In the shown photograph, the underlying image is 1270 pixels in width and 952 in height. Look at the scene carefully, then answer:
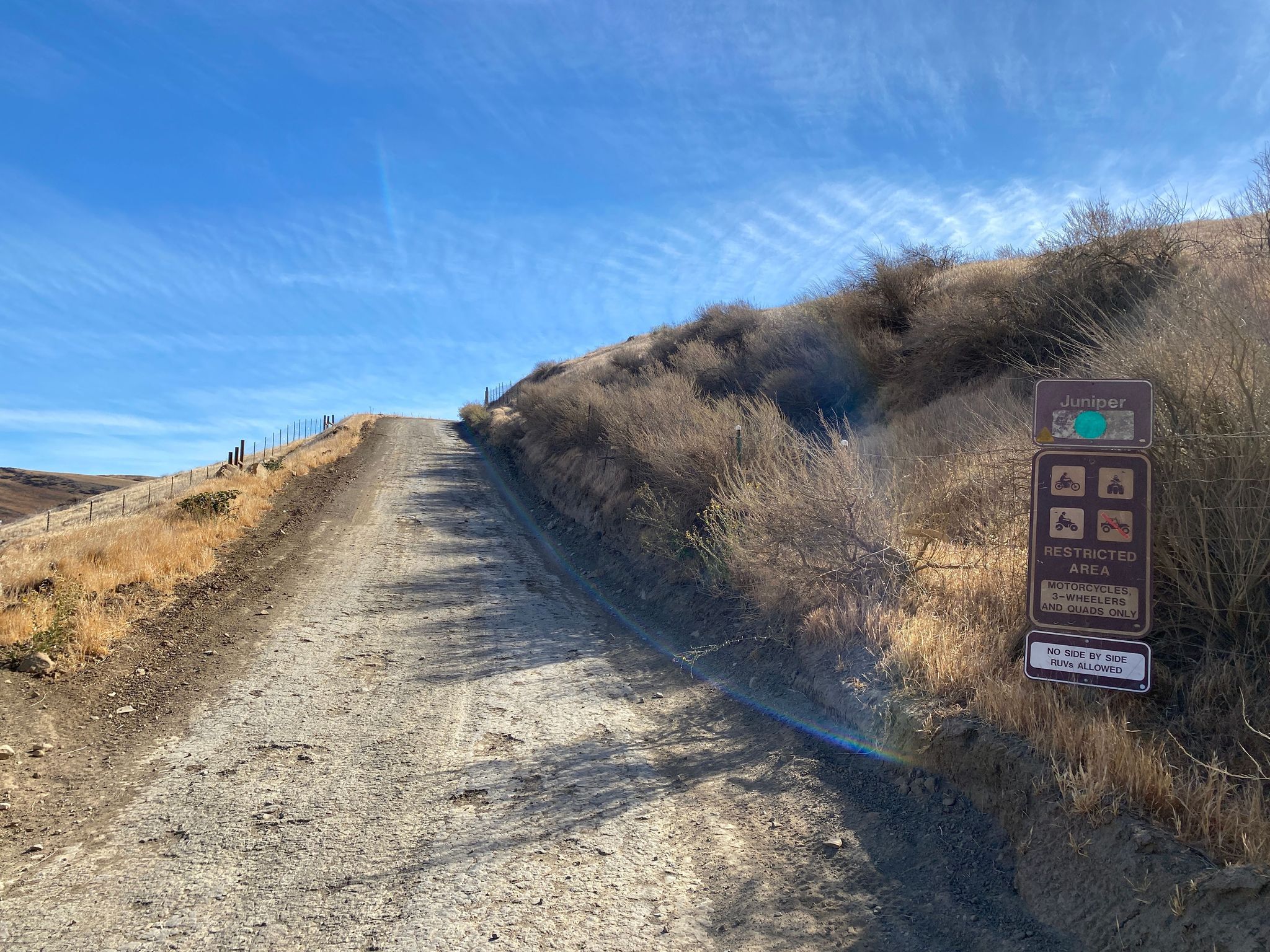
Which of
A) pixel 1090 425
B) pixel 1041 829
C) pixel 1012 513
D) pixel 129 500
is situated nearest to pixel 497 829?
pixel 1041 829

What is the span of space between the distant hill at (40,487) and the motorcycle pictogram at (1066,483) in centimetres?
9232

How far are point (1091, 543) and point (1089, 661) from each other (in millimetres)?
662

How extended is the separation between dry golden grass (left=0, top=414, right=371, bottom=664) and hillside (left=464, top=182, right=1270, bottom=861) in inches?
252

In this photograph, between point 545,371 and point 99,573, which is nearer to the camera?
point 99,573

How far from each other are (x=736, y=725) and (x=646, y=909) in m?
2.59

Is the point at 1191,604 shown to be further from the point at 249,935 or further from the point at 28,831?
the point at 28,831

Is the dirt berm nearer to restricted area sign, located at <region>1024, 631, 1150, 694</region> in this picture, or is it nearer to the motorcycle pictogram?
restricted area sign, located at <region>1024, 631, 1150, 694</region>

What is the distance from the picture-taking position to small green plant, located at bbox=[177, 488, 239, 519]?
1340 cm

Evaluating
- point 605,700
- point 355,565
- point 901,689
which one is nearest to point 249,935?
point 605,700

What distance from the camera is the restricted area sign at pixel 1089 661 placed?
4.11m

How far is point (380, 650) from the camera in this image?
25.8ft

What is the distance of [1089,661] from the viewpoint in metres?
4.24

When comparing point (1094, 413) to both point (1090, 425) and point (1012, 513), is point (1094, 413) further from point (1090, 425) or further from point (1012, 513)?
point (1012, 513)

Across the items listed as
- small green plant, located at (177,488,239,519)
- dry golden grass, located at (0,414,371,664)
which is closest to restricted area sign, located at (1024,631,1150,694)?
dry golden grass, located at (0,414,371,664)
